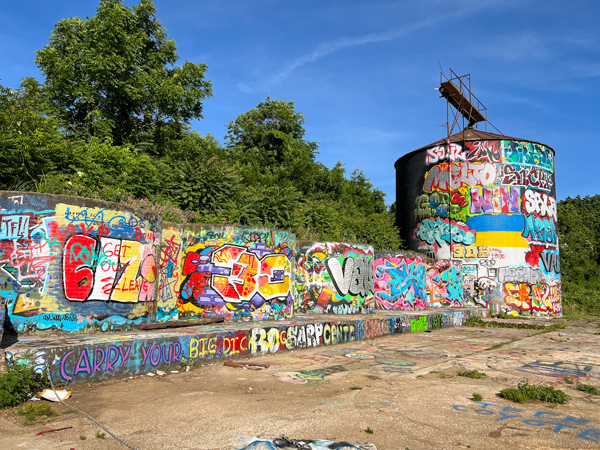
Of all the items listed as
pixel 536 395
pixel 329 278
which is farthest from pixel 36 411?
pixel 329 278

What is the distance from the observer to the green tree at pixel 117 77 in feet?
70.9

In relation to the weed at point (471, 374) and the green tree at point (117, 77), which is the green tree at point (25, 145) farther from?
the weed at point (471, 374)

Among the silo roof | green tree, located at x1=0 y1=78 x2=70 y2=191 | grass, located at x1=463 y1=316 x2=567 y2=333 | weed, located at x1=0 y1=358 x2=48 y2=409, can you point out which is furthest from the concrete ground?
the silo roof

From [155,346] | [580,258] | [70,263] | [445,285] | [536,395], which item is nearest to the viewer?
[536,395]

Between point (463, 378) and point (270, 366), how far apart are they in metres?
3.87

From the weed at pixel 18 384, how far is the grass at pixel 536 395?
7.07 m

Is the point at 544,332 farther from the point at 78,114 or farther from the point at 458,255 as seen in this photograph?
the point at 78,114

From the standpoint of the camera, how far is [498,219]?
81.9 ft

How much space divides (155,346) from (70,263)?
2.41 m

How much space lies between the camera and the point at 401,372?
8883 millimetres

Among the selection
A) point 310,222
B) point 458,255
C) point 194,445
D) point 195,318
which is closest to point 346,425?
point 194,445

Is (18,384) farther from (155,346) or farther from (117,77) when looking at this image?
(117,77)

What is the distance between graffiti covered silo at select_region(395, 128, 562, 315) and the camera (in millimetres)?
24938

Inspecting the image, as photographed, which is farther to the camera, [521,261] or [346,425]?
[521,261]
